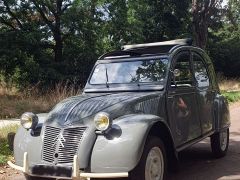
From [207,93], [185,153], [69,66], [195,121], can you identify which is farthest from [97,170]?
[69,66]

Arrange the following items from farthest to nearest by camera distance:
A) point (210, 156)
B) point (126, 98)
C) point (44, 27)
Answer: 1. point (44, 27)
2. point (210, 156)
3. point (126, 98)

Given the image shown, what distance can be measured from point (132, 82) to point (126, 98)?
73 centimetres

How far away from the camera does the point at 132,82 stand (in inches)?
269

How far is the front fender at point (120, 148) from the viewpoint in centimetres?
512

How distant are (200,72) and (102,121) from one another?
3134mm

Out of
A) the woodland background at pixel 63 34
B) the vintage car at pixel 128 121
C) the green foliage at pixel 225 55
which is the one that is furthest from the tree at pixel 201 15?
the vintage car at pixel 128 121

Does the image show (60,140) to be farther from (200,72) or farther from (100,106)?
(200,72)

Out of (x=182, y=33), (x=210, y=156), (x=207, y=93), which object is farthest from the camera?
(x=182, y=33)

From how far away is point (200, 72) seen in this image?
311 inches

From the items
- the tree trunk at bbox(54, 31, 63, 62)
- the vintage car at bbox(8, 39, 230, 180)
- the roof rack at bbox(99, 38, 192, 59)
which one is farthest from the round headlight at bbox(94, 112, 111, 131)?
the tree trunk at bbox(54, 31, 63, 62)

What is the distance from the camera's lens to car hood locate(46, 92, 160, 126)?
559 cm

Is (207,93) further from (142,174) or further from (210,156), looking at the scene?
(142,174)

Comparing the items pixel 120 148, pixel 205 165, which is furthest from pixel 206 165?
pixel 120 148

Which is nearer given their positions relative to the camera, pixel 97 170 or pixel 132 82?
pixel 97 170
